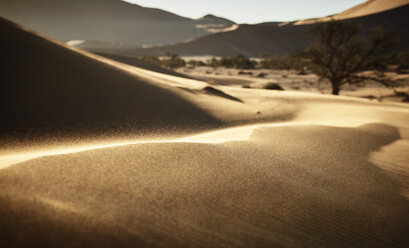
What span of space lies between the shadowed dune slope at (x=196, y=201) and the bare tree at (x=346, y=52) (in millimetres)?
10756

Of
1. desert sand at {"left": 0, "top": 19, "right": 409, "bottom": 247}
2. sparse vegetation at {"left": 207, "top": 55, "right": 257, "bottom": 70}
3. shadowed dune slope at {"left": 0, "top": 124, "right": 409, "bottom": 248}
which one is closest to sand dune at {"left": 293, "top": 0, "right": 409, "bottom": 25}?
sparse vegetation at {"left": 207, "top": 55, "right": 257, "bottom": 70}

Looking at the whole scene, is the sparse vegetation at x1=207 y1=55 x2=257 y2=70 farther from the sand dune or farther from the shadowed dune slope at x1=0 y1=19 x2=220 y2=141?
the shadowed dune slope at x1=0 y1=19 x2=220 y2=141

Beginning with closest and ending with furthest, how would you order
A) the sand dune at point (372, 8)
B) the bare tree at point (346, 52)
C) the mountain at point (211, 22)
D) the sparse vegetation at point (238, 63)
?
the bare tree at point (346, 52) < the sparse vegetation at point (238, 63) < the sand dune at point (372, 8) < the mountain at point (211, 22)

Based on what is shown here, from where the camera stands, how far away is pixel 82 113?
106 inches

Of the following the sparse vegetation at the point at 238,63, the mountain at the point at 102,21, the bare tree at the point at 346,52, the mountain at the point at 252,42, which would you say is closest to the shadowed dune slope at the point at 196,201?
the bare tree at the point at 346,52

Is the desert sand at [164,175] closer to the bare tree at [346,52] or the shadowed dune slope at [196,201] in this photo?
the shadowed dune slope at [196,201]

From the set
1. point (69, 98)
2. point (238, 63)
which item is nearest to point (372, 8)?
point (238, 63)

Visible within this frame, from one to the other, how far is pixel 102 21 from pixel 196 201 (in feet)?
530

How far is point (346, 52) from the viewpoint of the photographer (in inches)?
438

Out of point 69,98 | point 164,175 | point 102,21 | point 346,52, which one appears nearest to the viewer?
point 164,175

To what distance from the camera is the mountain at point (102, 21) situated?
121562mm

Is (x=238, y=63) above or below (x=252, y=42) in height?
below

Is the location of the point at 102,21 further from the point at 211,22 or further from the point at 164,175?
the point at 164,175

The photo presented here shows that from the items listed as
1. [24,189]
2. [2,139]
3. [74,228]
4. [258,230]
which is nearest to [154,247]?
[74,228]
